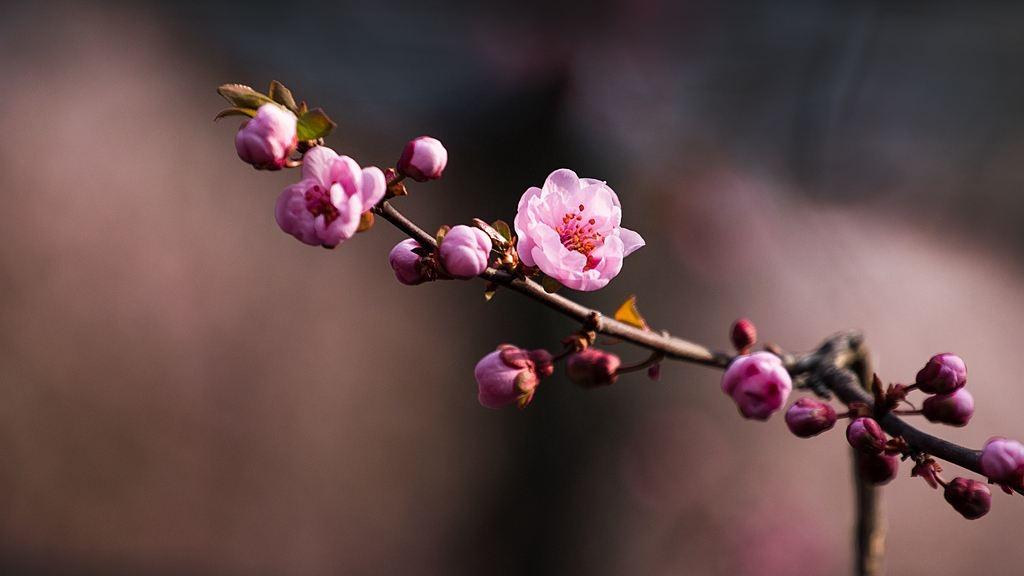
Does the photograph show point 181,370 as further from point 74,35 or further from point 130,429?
point 74,35

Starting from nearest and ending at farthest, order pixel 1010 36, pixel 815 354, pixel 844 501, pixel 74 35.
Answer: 1. pixel 815 354
2. pixel 74 35
3. pixel 844 501
4. pixel 1010 36

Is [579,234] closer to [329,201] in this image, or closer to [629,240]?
[629,240]

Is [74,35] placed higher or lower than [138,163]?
higher

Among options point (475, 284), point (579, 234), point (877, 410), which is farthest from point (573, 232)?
point (475, 284)

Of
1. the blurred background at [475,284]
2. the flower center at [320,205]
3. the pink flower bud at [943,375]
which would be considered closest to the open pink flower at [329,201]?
the flower center at [320,205]

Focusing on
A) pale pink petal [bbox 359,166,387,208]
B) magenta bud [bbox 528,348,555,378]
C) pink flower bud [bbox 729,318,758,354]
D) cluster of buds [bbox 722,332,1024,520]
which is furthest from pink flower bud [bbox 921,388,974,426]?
pale pink petal [bbox 359,166,387,208]

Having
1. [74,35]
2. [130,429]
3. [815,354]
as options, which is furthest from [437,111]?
[815,354]

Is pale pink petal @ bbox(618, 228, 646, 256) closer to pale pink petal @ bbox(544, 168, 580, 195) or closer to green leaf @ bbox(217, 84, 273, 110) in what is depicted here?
pale pink petal @ bbox(544, 168, 580, 195)

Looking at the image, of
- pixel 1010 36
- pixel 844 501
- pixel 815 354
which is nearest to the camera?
pixel 815 354
